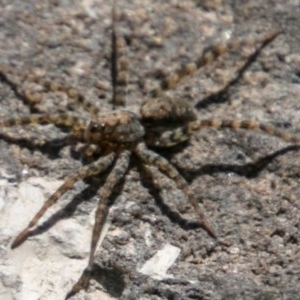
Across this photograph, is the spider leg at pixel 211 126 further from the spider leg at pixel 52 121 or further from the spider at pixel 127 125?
the spider leg at pixel 52 121

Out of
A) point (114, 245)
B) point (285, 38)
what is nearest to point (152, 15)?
point (285, 38)

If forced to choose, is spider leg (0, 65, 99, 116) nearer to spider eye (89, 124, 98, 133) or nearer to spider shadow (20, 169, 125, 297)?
spider eye (89, 124, 98, 133)

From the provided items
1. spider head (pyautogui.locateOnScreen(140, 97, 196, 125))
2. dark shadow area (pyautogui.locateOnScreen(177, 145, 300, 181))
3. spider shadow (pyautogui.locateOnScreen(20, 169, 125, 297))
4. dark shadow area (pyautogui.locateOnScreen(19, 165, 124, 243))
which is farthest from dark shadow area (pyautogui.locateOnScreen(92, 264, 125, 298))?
spider head (pyautogui.locateOnScreen(140, 97, 196, 125))

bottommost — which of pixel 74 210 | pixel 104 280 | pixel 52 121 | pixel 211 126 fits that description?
pixel 104 280

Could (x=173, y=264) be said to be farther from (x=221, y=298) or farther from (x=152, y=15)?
(x=152, y=15)

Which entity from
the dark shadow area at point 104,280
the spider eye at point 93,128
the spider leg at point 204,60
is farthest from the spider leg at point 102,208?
the spider leg at point 204,60

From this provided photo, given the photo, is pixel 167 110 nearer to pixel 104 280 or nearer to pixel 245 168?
pixel 245 168

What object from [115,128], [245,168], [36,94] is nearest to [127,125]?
[115,128]
